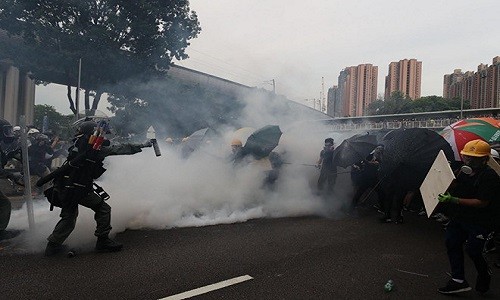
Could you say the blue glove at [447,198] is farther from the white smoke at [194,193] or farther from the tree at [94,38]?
the tree at [94,38]

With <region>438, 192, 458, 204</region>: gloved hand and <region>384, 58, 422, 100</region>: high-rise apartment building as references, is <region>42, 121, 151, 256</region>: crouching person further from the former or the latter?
<region>384, 58, 422, 100</region>: high-rise apartment building

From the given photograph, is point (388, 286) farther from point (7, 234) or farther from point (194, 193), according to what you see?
point (7, 234)

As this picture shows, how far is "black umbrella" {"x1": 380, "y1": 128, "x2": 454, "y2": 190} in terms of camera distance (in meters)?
6.37

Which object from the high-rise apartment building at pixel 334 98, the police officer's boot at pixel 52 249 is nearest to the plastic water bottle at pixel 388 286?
the police officer's boot at pixel 52 249

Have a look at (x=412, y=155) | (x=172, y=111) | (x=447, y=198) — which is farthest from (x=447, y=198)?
(x=172, y=111)

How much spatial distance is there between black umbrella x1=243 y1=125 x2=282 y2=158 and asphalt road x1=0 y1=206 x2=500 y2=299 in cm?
240

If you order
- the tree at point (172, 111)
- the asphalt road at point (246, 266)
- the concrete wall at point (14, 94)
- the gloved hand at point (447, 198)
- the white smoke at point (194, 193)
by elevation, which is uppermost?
the concrete wall at point (14, 94)

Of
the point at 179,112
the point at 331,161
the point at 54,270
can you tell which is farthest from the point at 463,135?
the point at 179,112

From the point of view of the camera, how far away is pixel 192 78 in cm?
2155

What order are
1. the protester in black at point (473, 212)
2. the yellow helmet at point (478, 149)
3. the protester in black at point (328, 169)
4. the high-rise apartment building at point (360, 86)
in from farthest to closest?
the high-rise apartment building at point (360, 86)
the protester in black at point (328, 169)
the yellow helmet at point (478, 149)
the protester in black at point (473, 212)

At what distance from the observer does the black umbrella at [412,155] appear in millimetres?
6367

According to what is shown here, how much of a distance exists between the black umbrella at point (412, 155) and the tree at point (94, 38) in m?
13.6

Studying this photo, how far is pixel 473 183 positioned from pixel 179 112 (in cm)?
1172

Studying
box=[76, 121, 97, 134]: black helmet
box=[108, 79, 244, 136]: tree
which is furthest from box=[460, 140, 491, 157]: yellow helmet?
box=[108, 79, 244, 136]: tree
